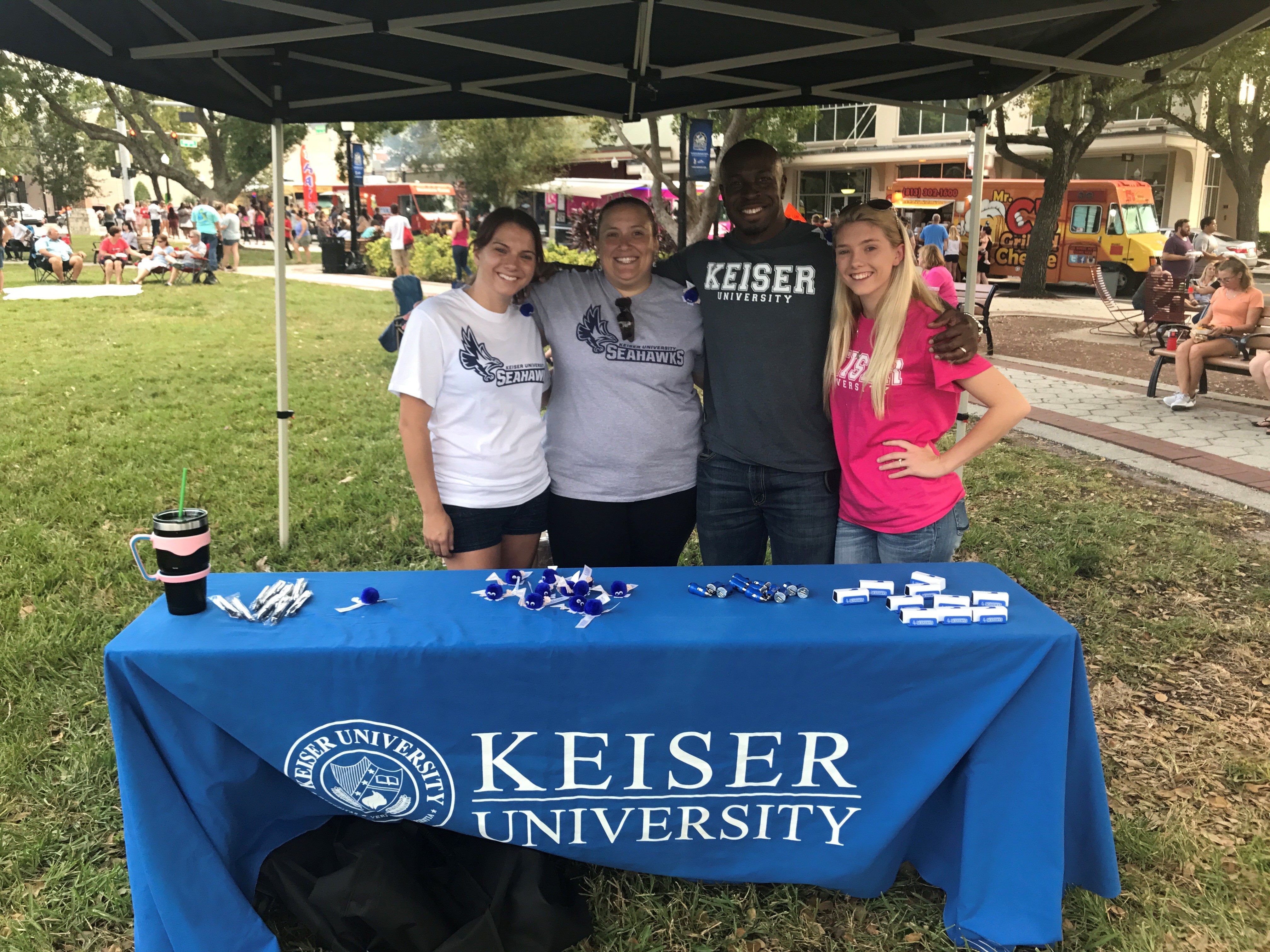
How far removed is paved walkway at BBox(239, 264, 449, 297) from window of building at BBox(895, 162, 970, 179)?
20393 mm

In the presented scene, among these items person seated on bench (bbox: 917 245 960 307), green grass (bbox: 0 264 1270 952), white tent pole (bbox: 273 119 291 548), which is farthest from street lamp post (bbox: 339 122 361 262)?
white tent pole (bbox: 273 119 291 548)

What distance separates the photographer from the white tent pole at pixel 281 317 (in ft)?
13.6

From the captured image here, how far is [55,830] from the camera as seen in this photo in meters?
2.80

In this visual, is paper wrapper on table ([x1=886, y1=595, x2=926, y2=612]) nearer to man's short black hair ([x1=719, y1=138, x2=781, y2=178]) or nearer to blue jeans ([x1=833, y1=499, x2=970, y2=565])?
blue jeans ([x1=833, y1=499, x2=970, y2=565])

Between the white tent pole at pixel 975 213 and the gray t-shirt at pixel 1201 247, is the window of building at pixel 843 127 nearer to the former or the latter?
the gray t-shirt at pixel 1201 247

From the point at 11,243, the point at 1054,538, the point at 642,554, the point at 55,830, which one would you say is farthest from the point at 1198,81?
the point at 11,243

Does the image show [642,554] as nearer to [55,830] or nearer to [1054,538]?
[55,830]

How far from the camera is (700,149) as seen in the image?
7891mm

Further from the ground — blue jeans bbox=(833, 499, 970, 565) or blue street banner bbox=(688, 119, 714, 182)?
blue street banner bbox=(688, 119, 714, 182)

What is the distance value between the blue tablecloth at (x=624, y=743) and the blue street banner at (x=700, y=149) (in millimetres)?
6082

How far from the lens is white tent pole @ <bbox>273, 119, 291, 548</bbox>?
13.6 ft

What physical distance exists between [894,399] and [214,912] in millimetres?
2159

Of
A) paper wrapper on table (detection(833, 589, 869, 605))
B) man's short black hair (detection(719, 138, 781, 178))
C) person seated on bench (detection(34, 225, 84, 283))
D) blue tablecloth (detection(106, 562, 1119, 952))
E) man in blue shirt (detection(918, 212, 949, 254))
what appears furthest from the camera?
person seated on bench (detection(34, 225, 84, 283))

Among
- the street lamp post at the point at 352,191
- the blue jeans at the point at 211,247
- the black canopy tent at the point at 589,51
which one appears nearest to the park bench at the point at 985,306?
the black canopy tent at the point at 589,51
